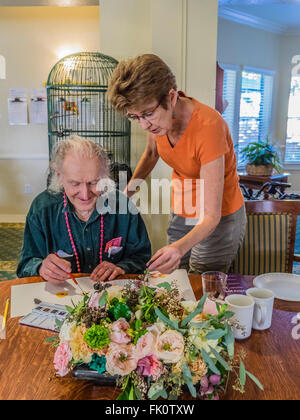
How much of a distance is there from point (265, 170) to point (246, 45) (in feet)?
8.86

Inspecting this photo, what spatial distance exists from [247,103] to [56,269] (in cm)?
591

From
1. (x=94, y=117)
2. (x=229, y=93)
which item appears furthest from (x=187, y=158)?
(x=229, y=93)

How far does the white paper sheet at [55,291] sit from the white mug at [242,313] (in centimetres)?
22

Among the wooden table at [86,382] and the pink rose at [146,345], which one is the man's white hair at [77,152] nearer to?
the wooden table at [86,382]

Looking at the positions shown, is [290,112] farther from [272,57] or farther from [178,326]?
[178,326]

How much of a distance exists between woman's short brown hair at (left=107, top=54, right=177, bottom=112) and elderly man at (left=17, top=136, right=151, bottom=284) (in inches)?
11.2

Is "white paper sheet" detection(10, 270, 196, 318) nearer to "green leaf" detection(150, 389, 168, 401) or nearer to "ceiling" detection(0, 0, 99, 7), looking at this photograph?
"green leaf" detection(150, 389, 168, 401)

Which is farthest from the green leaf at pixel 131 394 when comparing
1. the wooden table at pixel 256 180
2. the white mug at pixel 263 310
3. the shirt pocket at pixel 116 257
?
the wooden table at pixel 256 180

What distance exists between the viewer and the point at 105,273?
1493 mm

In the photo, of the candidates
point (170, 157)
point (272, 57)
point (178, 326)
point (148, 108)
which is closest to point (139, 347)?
point (178, 326)

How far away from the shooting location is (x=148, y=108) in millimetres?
1456

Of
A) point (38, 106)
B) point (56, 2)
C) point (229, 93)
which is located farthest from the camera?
point (229, 93)

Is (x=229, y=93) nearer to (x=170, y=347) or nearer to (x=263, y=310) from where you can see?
(x=263, y=310)
